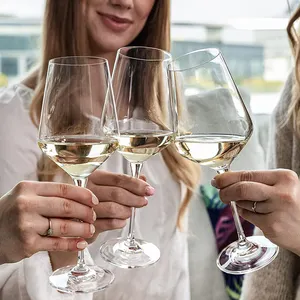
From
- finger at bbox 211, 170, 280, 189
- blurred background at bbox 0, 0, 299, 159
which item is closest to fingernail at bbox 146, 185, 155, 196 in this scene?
finger at bbox 211, 170, 280, 189

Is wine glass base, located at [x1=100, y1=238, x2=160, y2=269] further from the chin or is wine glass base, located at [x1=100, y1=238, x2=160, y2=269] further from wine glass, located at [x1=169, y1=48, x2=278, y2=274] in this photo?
the chin

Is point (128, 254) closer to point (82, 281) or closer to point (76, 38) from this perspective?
point (82, 281)

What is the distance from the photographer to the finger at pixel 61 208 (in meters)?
0.76

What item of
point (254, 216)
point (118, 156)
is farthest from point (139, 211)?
point (254, 216)

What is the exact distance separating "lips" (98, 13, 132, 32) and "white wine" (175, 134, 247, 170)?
25.7 inches

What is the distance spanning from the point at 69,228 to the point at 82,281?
0.08 metres

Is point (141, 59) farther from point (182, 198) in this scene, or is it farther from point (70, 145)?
point (182, 198)

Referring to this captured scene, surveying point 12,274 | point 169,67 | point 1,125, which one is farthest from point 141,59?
Answer: point 1,125

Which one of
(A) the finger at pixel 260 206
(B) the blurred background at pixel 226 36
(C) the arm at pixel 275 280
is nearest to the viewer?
(A) the finger at pixel 260 206

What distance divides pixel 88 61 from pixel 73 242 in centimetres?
26

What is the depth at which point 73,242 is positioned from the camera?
30.6 inches

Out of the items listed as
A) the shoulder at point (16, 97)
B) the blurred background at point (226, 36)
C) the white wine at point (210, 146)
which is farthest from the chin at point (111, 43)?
the blurred background at point (226, 36)

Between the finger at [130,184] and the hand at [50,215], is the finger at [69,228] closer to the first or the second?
the hand at [50,215]

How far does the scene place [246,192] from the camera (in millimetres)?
791
